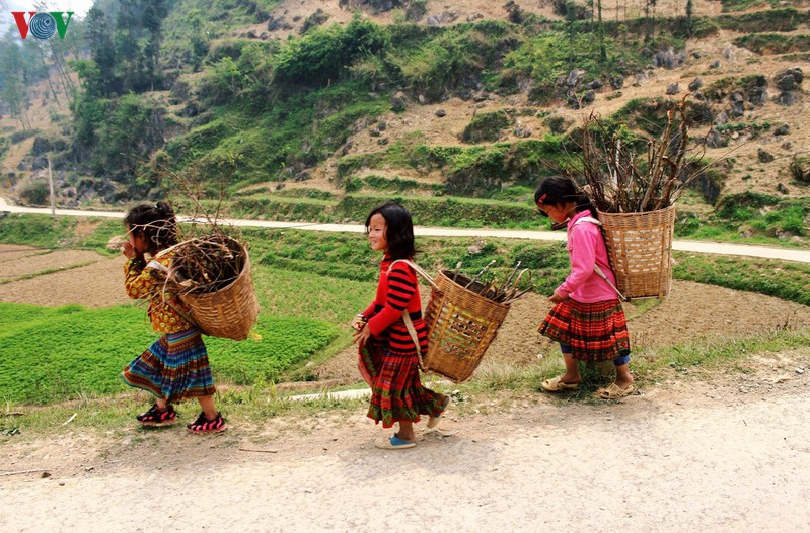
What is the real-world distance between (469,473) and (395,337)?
3.04 feet

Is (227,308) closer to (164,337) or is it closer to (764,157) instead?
(164,337)

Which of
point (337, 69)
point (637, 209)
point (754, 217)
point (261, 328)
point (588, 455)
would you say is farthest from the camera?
point (337, 69)

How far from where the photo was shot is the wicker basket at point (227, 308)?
3783mm

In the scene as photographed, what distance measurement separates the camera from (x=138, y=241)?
4.24 m

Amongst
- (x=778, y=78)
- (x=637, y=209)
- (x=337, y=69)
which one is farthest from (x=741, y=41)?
(x=637, y=209)

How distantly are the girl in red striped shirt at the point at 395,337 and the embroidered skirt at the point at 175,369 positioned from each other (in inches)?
48.9

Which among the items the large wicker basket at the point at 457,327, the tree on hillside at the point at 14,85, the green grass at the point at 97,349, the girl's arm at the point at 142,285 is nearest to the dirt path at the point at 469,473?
the large wicker basket at the point at 457,327

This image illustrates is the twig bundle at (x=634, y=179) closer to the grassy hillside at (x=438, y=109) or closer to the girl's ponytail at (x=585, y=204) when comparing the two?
the girl's ponytail at (x=585, y=204)

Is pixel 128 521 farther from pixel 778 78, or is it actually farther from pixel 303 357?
pixel 778 78

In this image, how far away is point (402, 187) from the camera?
24906mm

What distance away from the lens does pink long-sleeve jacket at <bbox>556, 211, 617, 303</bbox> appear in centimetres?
415

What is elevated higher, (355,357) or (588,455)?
(588,455)

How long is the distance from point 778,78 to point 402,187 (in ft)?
47.2

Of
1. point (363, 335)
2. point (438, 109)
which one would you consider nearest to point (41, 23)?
point (438, 109)
